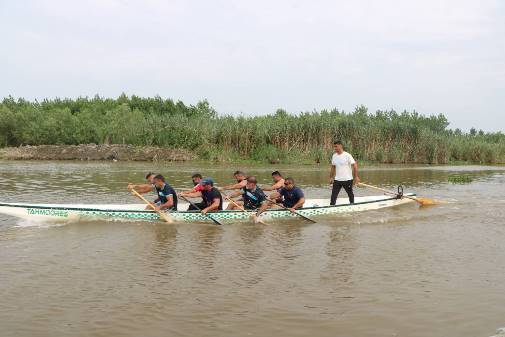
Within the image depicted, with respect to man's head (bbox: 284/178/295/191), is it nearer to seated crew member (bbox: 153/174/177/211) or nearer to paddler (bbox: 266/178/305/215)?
paddler (bbox: 266/178/305/215)

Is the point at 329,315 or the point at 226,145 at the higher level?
the point at 226,145

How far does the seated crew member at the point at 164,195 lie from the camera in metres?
10.9

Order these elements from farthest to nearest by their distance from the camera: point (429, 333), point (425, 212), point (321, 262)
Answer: point (425, 212) → point (321, 262) → point (429, 333)

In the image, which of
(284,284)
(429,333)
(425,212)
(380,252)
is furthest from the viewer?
(425,212)

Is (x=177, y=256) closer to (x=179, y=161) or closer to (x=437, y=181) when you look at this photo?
(x=437, y=181)

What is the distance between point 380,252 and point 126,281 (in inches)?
163

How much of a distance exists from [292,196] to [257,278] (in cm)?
535

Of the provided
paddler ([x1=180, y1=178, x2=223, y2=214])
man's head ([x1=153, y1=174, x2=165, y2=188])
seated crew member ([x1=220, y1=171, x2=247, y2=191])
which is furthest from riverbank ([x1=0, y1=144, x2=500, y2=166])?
man's head ([x1=153, y1=174, x2=165, y2=188])

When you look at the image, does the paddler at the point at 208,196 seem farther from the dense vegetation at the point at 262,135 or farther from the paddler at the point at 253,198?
the dense vegetation at the point at 262,135

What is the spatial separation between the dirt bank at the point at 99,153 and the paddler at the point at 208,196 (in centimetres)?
2278

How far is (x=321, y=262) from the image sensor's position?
7.65 metres

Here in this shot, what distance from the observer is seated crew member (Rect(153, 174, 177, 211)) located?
35.7ft

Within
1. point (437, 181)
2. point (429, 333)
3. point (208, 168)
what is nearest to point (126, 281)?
point (429, 333)

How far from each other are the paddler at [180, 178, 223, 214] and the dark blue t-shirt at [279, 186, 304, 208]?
64.5 inches
